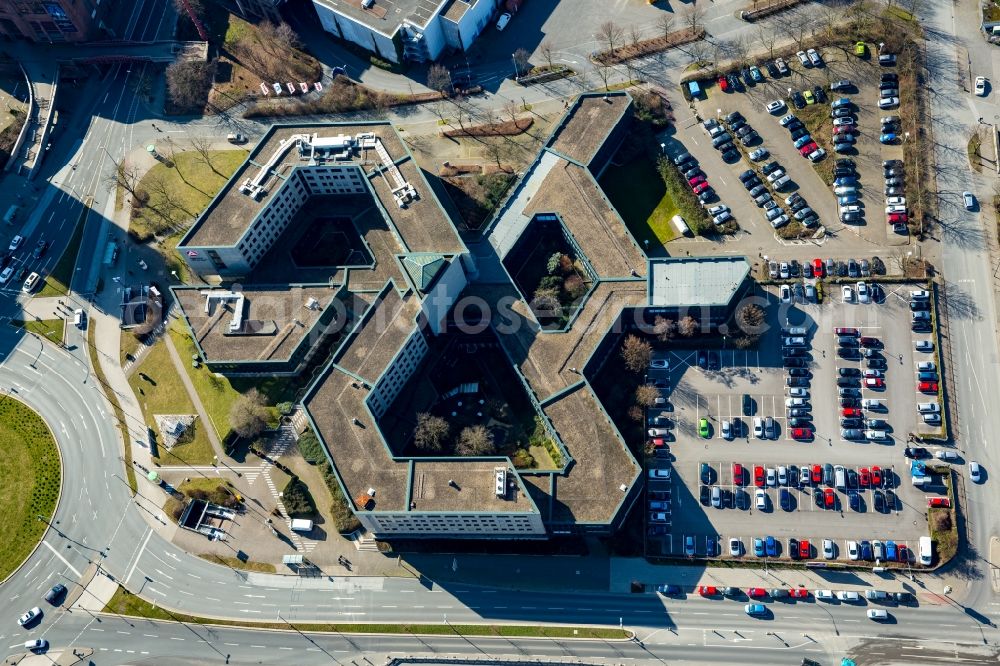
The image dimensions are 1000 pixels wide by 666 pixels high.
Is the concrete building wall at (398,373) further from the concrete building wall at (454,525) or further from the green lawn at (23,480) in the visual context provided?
the green lawn at (23,480)

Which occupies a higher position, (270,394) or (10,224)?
(10,224)

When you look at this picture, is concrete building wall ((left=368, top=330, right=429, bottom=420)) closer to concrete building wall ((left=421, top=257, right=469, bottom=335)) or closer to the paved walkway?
concrete building wall ((left=421, top=257, right=469, bottom=335))

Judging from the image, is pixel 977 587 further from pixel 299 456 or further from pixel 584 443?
pixel 299 456

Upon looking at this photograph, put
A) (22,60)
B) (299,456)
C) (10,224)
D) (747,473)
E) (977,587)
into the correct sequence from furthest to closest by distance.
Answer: (22,60) → (10,224) → (299,456) → (747,473) → (977,587)

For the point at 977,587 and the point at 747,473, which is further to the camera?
the point at 747,473

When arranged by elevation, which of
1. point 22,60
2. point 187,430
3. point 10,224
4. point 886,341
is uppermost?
point 22,60

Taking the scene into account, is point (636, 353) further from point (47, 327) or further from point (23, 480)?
point (47, 327)

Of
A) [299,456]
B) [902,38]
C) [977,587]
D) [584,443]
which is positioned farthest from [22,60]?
[977,587]
